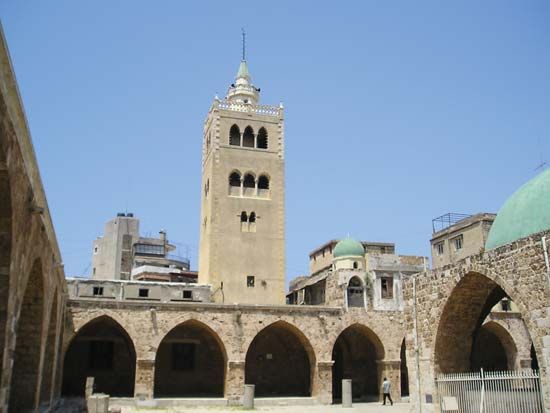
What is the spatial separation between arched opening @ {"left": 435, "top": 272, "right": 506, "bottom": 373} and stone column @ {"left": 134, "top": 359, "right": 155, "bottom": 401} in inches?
499

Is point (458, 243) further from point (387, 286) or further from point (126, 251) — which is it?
point (126, 251)

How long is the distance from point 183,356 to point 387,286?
1134cm

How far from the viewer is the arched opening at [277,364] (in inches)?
1096

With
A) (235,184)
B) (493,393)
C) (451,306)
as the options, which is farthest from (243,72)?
(493,393)

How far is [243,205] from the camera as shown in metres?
33.8

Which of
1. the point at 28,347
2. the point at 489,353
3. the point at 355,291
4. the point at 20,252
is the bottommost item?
the point at 28,347

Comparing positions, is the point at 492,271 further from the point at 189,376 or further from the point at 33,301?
the point at 189,376

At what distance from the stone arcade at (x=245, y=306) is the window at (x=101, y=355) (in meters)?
0.05

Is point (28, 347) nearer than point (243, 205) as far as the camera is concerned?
Yes

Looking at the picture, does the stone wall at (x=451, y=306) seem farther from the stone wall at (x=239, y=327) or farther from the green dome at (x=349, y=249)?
the green dome at (x=349, y=249)

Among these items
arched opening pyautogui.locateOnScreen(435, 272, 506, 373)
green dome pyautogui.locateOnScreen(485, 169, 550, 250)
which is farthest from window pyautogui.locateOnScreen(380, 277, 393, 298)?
green dome pyautogui.locateOnScreen(485, 169, 550, 250)

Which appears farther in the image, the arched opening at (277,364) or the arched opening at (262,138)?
the arched opening at (262,138)

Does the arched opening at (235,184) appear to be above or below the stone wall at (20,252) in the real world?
above

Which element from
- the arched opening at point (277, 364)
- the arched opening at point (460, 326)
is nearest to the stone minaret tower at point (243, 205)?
the arched opening at point (277, 364)
